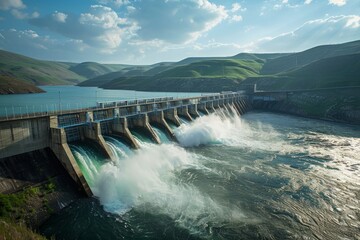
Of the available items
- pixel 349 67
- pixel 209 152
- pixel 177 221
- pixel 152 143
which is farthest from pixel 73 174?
pixel 349 67

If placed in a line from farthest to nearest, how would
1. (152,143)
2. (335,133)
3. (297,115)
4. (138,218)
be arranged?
1. (297,115)
2. (335,133)
3. (152,143)
4. (138,218)

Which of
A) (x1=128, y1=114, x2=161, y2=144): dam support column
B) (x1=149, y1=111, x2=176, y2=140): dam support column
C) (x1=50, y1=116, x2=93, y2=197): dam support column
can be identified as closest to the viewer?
(x1=50, y1=116, x2=93, y2=197): dam support column

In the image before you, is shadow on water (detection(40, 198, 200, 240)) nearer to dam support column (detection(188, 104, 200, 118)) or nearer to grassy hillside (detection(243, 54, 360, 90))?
dam support column (detection(188, 104, 200, 118))

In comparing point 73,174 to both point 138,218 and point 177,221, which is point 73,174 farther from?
point 177,221

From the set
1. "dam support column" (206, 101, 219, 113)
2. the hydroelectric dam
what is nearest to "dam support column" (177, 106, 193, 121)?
"dam support column" (206, 101, 219, 113)

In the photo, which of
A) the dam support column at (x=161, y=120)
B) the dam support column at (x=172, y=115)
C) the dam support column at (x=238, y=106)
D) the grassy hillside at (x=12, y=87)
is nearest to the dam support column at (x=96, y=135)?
the dam support column at (x=161, y=120)

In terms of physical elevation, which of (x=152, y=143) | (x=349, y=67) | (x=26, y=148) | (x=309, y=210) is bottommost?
(x=309, y=210)

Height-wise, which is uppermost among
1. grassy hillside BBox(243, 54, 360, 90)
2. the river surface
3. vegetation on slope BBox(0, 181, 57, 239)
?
grassy hillside BBox(243, 54, 360, 90)
